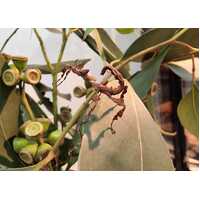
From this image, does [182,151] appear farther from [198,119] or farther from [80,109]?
[80,109]

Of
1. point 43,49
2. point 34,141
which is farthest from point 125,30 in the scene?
point 34,141

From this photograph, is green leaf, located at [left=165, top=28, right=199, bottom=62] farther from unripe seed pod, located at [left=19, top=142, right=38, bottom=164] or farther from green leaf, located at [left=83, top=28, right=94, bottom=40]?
unripe seed pod, located at [left=19, top=142, right=38, bottom=164]

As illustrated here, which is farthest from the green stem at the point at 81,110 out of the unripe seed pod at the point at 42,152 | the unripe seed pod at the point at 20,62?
the unripe seed pod at the point at 20,62

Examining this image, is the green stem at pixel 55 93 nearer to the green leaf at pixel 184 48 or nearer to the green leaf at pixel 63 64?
the green leaf at pixel 63 64

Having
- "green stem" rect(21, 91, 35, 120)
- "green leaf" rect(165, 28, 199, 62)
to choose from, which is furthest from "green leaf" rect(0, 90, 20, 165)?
"green leaf" rect(165, 28, 199, 62)

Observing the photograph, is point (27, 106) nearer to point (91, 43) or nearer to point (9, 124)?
point (9, 124)
